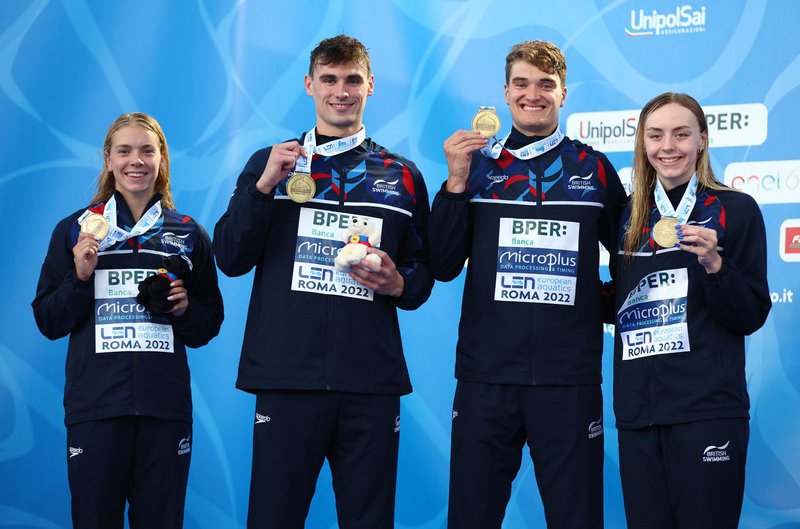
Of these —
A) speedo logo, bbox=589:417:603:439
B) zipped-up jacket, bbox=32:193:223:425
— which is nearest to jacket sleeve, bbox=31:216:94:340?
zipped-up jacket, bbox=32:193:223:425

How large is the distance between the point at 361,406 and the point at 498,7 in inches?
88.9

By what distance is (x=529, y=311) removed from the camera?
10.4 feet

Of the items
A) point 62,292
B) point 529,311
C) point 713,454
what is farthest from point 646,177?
point 62,292

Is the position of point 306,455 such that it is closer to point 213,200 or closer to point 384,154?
point 384,154

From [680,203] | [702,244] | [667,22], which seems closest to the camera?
[702,244]

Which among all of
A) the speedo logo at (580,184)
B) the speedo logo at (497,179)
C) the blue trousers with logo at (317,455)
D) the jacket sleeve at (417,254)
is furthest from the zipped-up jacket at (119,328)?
the speedo logo at (580,184)

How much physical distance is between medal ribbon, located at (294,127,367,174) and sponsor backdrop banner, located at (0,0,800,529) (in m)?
1.44

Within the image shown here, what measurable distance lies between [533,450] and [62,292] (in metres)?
1.53

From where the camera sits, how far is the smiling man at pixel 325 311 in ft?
10.1

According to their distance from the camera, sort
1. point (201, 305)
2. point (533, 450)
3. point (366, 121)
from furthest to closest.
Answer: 1. point (366, 121)
2. point (201, 305)
3. point (533, 450)

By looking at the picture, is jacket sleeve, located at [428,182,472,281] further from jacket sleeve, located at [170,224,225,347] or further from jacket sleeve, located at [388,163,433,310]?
jacket sleeve, located at [170,224,225,347]

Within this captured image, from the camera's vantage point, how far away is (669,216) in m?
3.07

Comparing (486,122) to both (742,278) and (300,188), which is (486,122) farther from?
(742,278)

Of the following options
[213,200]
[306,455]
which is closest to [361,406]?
[306,455]
